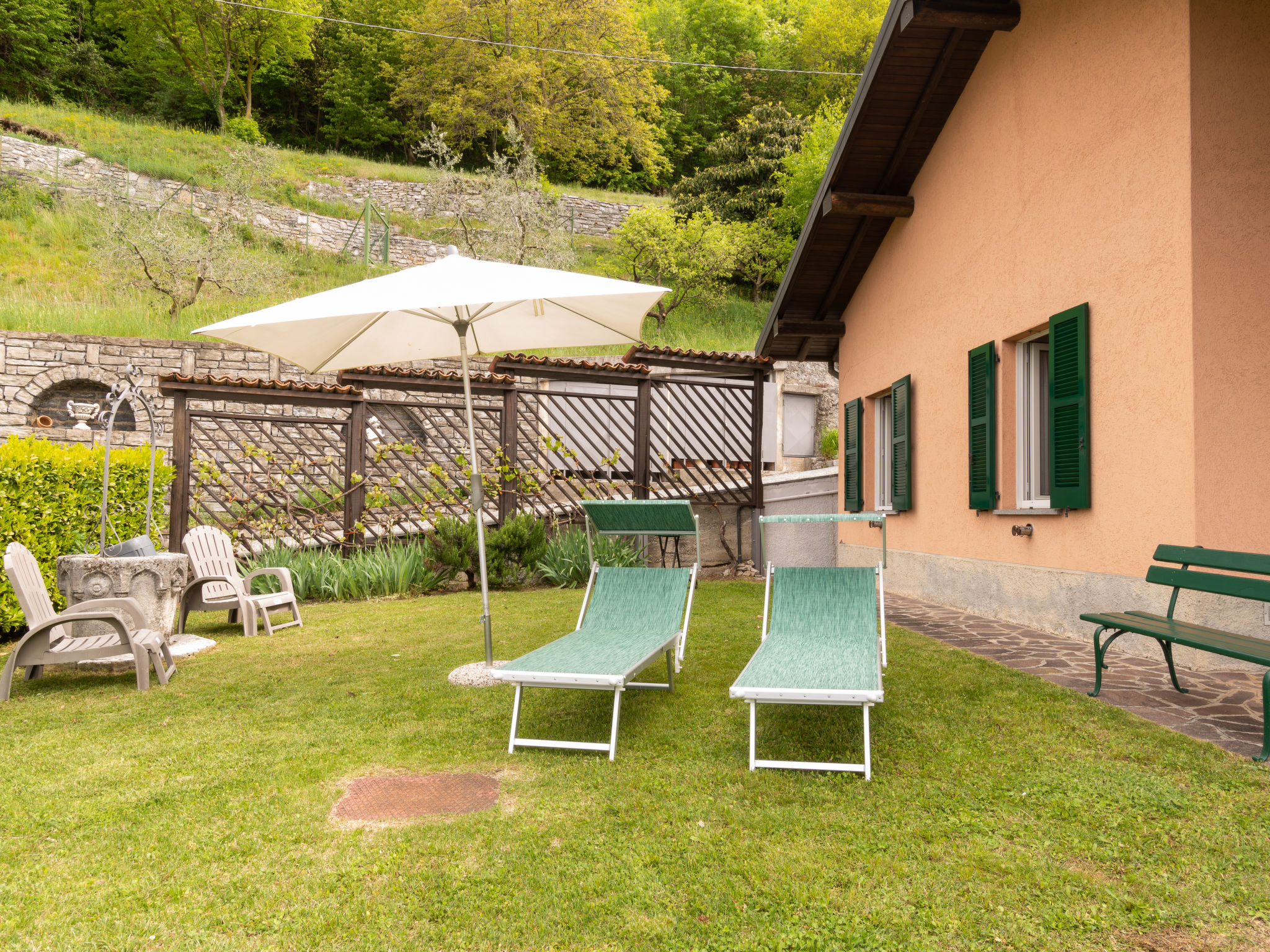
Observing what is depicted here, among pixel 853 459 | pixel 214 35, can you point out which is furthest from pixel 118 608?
pixel 214 35

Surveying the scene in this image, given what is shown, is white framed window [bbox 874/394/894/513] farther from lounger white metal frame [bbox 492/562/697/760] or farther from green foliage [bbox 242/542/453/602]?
lounger white metal frame [bbox 492/562/697/760]

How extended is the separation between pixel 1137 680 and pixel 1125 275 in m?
2.40

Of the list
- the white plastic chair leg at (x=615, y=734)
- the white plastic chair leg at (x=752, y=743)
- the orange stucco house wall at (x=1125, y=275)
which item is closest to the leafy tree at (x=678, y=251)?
the orange stucco house wall at (x=1125, y=275)

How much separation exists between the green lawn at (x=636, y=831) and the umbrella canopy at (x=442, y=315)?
191 centimetres

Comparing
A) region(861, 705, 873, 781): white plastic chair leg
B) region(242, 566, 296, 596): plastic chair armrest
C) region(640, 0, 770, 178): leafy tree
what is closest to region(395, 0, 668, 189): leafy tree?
region(640, 0, 770, 178): leafy tree

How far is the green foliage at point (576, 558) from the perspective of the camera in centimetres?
848

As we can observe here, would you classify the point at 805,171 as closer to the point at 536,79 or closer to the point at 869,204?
the point at 536,79

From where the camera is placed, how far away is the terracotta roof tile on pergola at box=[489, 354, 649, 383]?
9070 mm

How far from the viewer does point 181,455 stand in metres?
7.68

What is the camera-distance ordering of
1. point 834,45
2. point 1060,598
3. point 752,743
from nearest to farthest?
point 752,743, point 1060,598, point 834,45

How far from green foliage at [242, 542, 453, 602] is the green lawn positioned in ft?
12.1

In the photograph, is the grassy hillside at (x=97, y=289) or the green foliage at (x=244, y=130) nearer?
the grassy hillside at (x=97, y=289)

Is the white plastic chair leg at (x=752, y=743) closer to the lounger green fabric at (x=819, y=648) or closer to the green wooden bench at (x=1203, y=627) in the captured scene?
the lounger green fabric at (x=819, y=648)

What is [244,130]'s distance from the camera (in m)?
26.1
